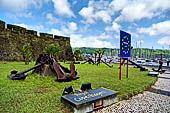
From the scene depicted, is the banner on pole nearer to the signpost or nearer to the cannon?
the signpost

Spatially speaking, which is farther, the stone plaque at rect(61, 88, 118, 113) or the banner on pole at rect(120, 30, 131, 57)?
the banner on pole at rect(120, 30, 131, 57)

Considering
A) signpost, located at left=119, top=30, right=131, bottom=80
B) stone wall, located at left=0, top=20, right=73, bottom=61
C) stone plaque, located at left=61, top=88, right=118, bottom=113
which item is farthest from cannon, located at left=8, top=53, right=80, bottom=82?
stone wall, located at left=0, top=20, right=73, bottom=61

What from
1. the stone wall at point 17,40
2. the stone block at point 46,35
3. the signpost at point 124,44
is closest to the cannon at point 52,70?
the signpost at point 124,44

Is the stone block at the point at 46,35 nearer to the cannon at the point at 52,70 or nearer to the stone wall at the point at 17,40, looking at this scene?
the stone wall at the point at 17,40

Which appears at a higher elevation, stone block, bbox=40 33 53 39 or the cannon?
stone block, bbox=40 33 53 39

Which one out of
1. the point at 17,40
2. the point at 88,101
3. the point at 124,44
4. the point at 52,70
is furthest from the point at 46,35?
the point at 88,101

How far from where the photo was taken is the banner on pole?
6.32m

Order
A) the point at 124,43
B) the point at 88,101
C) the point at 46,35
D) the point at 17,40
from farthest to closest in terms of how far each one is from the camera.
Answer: the point at 46,35 < the point at 17,40 < the point at 124,43 < the point at 88,101

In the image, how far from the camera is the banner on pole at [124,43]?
632cm

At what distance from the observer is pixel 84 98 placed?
2.62 meters

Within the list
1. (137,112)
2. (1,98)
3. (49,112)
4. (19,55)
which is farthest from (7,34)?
(137,112)

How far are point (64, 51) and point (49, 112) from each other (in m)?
22.0

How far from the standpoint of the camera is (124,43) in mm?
6484

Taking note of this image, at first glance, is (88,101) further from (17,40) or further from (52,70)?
(17,40)
